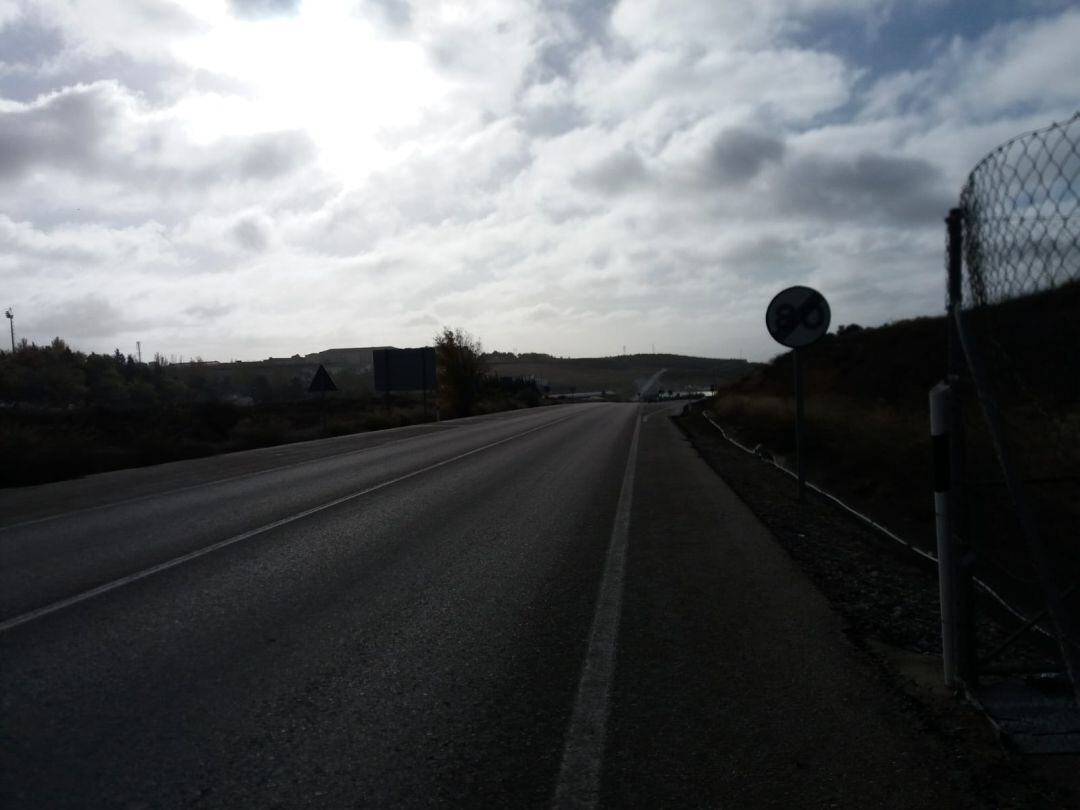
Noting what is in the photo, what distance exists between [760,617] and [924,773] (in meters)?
2.72

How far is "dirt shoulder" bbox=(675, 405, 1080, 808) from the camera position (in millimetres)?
3836

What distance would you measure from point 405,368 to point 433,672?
2288 inches

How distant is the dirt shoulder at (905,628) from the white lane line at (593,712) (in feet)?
4.73

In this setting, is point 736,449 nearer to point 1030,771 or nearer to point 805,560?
point 805,560

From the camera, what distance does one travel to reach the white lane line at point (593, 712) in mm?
3836

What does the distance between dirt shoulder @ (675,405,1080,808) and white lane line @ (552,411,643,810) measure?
1.44 m

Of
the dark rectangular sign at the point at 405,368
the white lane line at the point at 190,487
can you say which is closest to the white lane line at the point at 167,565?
the white lane line at the point at 190,487

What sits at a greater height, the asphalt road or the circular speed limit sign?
the circular speed limit sign

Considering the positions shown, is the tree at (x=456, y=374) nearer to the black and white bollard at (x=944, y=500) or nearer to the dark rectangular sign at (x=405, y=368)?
the dark rectangular sign at (x=405, y=368)

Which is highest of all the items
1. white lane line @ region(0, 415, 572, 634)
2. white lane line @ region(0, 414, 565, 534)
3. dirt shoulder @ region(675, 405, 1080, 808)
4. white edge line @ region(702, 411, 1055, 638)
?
white lane line @ region(0, 415, 572, 634)

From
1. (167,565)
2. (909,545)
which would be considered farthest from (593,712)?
(909,545)

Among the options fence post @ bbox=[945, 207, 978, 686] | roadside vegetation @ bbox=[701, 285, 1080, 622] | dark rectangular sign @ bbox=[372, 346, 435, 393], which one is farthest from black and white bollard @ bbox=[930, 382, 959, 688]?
dark rectangular sign @ bbox=[372, 346, 435, 393]

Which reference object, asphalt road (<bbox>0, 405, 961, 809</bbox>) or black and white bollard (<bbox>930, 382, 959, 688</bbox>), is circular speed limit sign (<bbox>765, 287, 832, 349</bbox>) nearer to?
asphalt road (<bbox>0, 405, 961, 809</bbox>)

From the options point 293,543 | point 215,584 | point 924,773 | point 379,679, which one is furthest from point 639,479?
point 924,773
